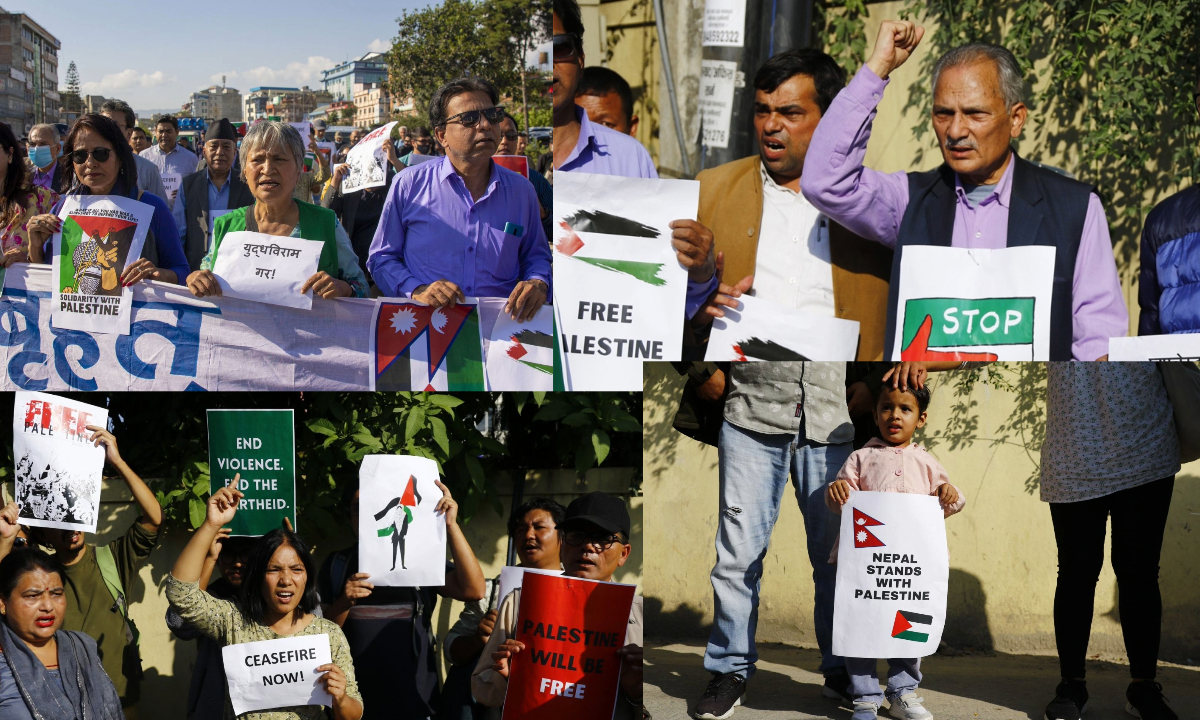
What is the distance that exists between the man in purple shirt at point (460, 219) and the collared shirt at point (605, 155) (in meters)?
0.25

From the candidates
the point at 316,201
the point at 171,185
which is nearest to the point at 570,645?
the point at 316,201

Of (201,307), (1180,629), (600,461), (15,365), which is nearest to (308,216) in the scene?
(201,307)

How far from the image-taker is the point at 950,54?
4.44m

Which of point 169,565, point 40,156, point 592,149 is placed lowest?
point 169,565

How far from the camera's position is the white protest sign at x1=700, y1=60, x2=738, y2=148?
4.78m

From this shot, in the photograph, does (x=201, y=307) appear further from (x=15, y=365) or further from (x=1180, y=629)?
(x=1180, y=629)

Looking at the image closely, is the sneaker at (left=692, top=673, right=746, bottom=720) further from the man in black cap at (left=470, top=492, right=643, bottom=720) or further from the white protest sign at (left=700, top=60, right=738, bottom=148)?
the white protest sign at (left=700, top=60, right=738, bottom=148)

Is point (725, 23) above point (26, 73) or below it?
above

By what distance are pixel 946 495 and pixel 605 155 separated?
2.27 metres

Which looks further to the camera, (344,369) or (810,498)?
(344,369)

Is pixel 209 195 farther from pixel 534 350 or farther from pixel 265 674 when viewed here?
pixel 265 674

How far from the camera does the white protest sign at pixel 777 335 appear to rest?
4.49m

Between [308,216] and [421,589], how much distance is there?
194 cm

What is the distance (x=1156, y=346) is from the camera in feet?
14.1
